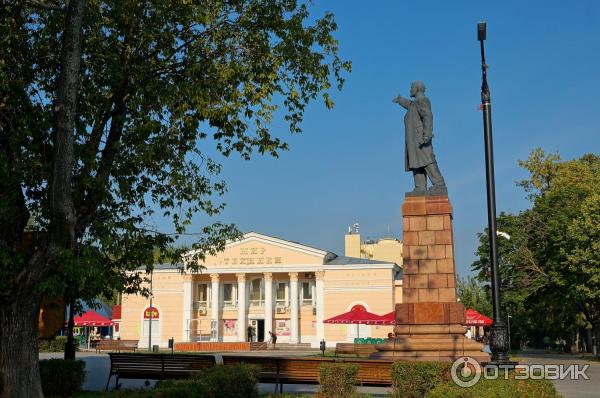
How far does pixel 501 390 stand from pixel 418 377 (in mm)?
3288

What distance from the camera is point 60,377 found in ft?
46.8

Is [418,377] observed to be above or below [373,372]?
above

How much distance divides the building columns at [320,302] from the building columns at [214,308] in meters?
9.64

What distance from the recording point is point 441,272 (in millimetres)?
16219

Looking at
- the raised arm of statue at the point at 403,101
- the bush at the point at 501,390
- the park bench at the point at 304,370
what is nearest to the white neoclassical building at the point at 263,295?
A: the raised arm of statue at the point at 403,101

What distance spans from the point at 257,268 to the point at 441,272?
43711 millimetres

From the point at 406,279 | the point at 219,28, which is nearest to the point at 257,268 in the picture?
the point at 406,279

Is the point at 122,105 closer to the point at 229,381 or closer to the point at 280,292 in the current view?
the point at 229,381

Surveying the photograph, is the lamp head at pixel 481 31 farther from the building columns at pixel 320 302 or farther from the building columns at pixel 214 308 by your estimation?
the building columns at pixel 214 308

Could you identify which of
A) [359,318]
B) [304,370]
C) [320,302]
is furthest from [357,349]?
[304,370]

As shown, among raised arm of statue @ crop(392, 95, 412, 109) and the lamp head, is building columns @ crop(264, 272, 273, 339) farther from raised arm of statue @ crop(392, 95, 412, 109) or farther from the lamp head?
the lamp head

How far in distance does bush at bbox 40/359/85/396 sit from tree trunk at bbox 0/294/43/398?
3.20 metres

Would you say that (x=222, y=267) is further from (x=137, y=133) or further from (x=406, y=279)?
(x=137, y=133)

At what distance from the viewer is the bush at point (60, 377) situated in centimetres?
1404
